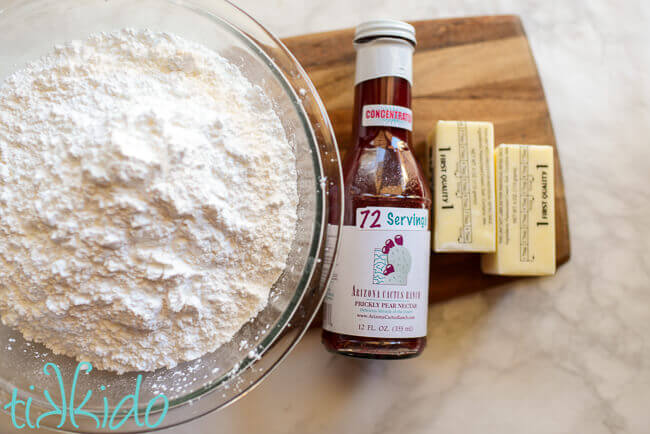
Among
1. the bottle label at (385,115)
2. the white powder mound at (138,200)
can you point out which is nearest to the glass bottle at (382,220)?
the bottle label at (385,115)

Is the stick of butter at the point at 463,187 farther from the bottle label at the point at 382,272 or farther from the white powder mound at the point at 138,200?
the white powder mound at the point at 138,200

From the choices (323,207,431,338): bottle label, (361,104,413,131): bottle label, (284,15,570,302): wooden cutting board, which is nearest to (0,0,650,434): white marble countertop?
(284,15,570,302): wooden cutting board

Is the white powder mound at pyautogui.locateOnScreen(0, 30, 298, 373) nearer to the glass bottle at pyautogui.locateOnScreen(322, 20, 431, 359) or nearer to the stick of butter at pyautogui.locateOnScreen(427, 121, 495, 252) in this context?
the glass bottle at pyautogui.locateOnScreen(322, 20, 431, 359)

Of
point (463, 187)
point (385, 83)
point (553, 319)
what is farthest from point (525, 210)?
point (385, 83)

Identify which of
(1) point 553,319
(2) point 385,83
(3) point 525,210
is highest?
(2) point 385,83

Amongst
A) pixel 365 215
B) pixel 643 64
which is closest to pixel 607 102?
pixel 643 64

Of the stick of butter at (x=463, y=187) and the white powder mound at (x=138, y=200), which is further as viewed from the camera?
the stick of butter at (x=463, y=187)

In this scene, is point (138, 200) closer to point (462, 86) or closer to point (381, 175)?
point (381, 175)

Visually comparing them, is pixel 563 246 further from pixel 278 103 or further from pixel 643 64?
pixel 278 103
